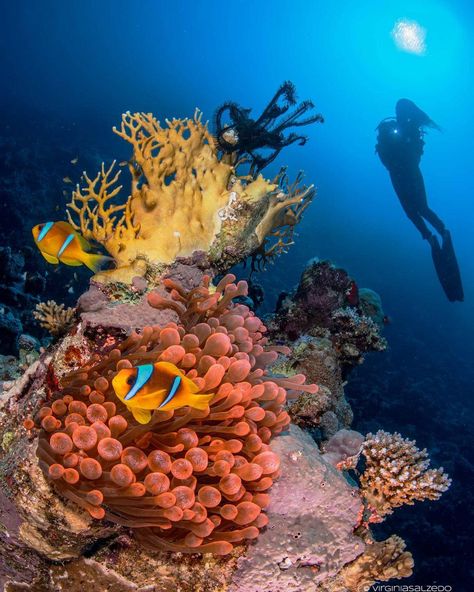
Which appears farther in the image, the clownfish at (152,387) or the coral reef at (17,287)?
the coral reef at (17,287)

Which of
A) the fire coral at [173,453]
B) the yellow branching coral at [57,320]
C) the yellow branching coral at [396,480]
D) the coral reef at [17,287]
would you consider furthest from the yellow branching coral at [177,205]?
the coral reef at [17,287]

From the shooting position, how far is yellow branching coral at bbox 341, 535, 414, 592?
2.45 metres

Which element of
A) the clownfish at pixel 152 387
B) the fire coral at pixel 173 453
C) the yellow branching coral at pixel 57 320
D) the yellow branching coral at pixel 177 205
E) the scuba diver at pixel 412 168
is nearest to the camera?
the clownfish at pixel 152 387

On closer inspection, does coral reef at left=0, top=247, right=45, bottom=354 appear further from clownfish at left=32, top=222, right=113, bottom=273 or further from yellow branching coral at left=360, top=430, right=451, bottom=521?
yellow branching coral at left=360, top=430, right=451, bottom=521

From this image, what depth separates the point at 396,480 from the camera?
2.84 meters

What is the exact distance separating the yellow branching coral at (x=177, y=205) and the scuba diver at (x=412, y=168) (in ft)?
65.7

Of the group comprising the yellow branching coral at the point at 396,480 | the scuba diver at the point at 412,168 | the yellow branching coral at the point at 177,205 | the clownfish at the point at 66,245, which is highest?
the scuba diver at the point at 412,168

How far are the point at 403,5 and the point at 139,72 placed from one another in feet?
205

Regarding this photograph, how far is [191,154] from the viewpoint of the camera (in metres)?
3.81

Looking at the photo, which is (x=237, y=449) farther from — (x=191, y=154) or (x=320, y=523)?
(x=191, y=154)

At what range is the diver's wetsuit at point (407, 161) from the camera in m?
20.9

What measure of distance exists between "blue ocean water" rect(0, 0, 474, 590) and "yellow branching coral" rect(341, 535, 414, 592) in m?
8.86

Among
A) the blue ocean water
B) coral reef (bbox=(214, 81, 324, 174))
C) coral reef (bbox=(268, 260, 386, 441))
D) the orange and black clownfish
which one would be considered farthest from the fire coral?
the blue ocean water

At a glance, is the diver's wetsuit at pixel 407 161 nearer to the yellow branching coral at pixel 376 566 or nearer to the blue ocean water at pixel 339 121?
the blue ocean water at pixel 339 121
